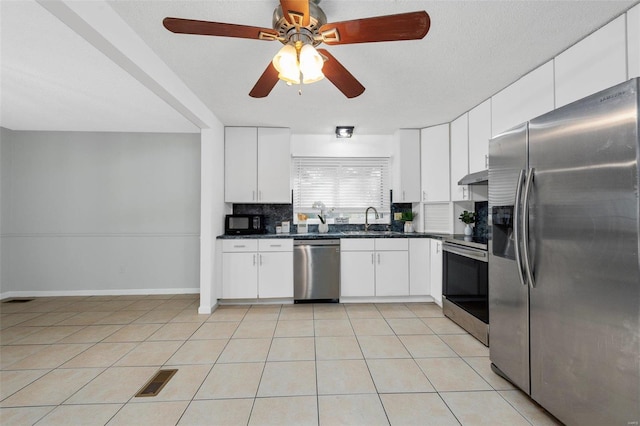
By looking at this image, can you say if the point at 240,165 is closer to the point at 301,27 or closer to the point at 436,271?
the point at 301,27

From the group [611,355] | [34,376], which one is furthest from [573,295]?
[34,376]

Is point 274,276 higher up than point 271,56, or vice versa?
point 271,56

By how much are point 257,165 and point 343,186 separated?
4.39 ft

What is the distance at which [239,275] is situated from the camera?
357cm

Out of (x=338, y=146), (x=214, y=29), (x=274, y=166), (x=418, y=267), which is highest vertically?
(x=338, y=146)

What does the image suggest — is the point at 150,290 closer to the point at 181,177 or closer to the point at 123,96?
the point at 181,177

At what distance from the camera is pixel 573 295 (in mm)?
1383

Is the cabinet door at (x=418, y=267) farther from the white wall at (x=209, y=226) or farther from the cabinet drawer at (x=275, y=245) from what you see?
the white wall at (x=209, y=226)

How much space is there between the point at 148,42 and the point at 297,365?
2647 mm

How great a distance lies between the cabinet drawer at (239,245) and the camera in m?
3.57

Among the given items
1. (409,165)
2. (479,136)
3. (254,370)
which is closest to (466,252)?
(479,136)

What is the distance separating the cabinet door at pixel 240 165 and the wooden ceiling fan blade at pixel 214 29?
2489mm

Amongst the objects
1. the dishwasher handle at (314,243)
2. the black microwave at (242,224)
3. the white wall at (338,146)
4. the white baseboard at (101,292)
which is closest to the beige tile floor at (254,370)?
the white baseboard at (101,292)

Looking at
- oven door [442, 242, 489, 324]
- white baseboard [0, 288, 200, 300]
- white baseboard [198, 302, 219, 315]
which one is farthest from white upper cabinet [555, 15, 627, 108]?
white baseboard [0, 288, 200, 300]
